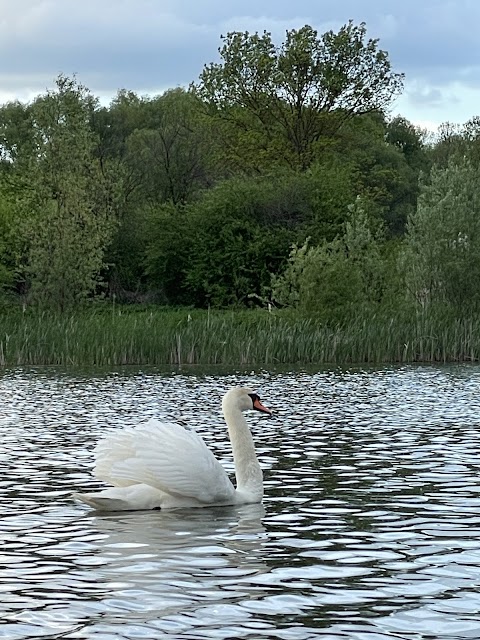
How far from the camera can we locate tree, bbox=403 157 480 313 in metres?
43.1

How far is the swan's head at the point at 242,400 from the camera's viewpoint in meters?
13.7

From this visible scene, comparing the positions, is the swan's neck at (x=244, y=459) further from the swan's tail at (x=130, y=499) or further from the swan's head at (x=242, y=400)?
the swan's tail at (x=130, y=499)

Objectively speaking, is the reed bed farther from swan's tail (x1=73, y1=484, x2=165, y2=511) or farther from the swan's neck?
swan's tail (x1=73, y1=484, x2=165, y2=511)

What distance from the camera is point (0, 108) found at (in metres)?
102

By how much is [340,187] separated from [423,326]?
993 inches

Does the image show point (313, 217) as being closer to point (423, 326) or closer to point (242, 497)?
point (423, 326)

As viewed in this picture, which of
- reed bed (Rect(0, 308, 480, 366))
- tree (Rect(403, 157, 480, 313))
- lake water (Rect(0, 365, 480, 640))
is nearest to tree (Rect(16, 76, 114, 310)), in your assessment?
reed bed (Rect(0, 308, 480, 366))

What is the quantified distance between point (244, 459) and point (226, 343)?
2159 cm

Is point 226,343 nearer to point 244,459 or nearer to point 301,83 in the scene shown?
point 244,459

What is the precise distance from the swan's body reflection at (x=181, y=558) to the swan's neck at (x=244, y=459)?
0.21 metres

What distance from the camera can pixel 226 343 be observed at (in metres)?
34.5

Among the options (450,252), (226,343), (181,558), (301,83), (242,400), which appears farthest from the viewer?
(301,83)

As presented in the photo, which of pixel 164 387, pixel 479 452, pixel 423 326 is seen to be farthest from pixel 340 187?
pixel 479 452

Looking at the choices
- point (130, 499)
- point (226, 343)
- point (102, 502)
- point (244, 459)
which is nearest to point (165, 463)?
point (130, 499)
